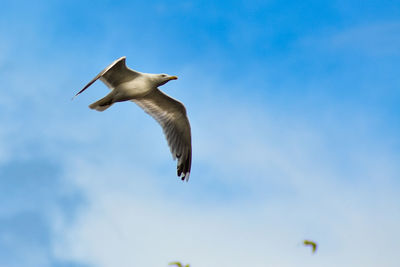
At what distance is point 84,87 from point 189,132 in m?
5.73

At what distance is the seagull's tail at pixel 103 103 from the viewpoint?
1565cm

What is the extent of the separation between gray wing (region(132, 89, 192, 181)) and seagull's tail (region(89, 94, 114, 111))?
1.79 metres

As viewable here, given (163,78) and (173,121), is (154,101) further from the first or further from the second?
(163,78)

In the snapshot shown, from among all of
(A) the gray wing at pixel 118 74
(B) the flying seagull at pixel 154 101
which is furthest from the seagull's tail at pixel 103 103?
(A) the gray wing at pixel 118 74

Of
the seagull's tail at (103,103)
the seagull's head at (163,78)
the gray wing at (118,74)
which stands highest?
the seagull's head at (163,78)

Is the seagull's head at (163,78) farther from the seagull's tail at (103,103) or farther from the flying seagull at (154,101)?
the seagull's tail at (103,103)

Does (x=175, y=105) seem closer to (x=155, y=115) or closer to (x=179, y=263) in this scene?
(x=155, y=115)

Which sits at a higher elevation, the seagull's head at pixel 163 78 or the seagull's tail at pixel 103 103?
the seagull's head at pixel 163 78

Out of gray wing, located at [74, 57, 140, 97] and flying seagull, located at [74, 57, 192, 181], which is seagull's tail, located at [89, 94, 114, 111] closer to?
flying seagull, located at [74, 57, 192, 181]

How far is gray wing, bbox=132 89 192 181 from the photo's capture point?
1744 cm

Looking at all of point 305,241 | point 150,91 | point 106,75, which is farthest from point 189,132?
point 305,241

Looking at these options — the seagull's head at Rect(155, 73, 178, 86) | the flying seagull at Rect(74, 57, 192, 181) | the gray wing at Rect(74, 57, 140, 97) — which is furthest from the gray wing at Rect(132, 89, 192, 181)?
the gray wing at Rect(74, 57, 140, 97)

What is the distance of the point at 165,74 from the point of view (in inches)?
629

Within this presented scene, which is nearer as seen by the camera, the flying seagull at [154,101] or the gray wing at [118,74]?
the gray wing at [118,74]
